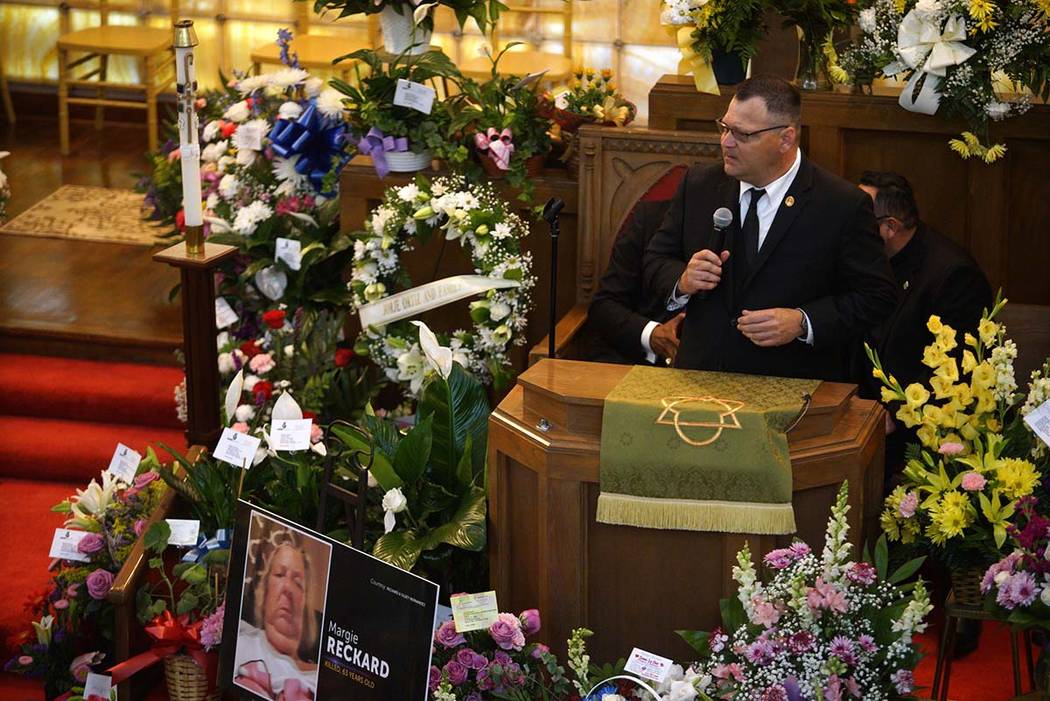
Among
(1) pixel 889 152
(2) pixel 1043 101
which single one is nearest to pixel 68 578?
(1) pixel 889 152

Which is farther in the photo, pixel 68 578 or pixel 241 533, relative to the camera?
pixel 68 578

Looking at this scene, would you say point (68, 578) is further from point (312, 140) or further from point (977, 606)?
point (977, 606)

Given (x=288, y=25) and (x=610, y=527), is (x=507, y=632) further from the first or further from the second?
(x=288, y=25)

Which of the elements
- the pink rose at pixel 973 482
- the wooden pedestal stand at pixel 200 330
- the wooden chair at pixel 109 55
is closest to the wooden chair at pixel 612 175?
the wooden pedestal stand at pixel 200 330

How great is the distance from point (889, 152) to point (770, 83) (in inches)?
51.6

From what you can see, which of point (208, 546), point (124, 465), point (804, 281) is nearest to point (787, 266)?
point (804, 281)

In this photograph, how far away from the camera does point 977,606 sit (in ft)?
10.4

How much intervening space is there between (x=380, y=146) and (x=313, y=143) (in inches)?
17.4

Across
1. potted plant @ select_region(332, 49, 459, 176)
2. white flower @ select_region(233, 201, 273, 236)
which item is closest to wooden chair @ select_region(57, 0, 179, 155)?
white flower @ select_region(233, 201, 273, 236)

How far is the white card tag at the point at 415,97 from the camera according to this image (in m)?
4.83

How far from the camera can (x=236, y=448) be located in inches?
Result: 151

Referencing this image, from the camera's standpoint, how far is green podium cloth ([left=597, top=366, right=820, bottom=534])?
3.03 metres

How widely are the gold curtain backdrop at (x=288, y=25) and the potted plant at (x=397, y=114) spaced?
2.38 m

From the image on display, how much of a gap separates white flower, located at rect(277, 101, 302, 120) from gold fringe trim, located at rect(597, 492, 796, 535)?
→ 2.56 metres
